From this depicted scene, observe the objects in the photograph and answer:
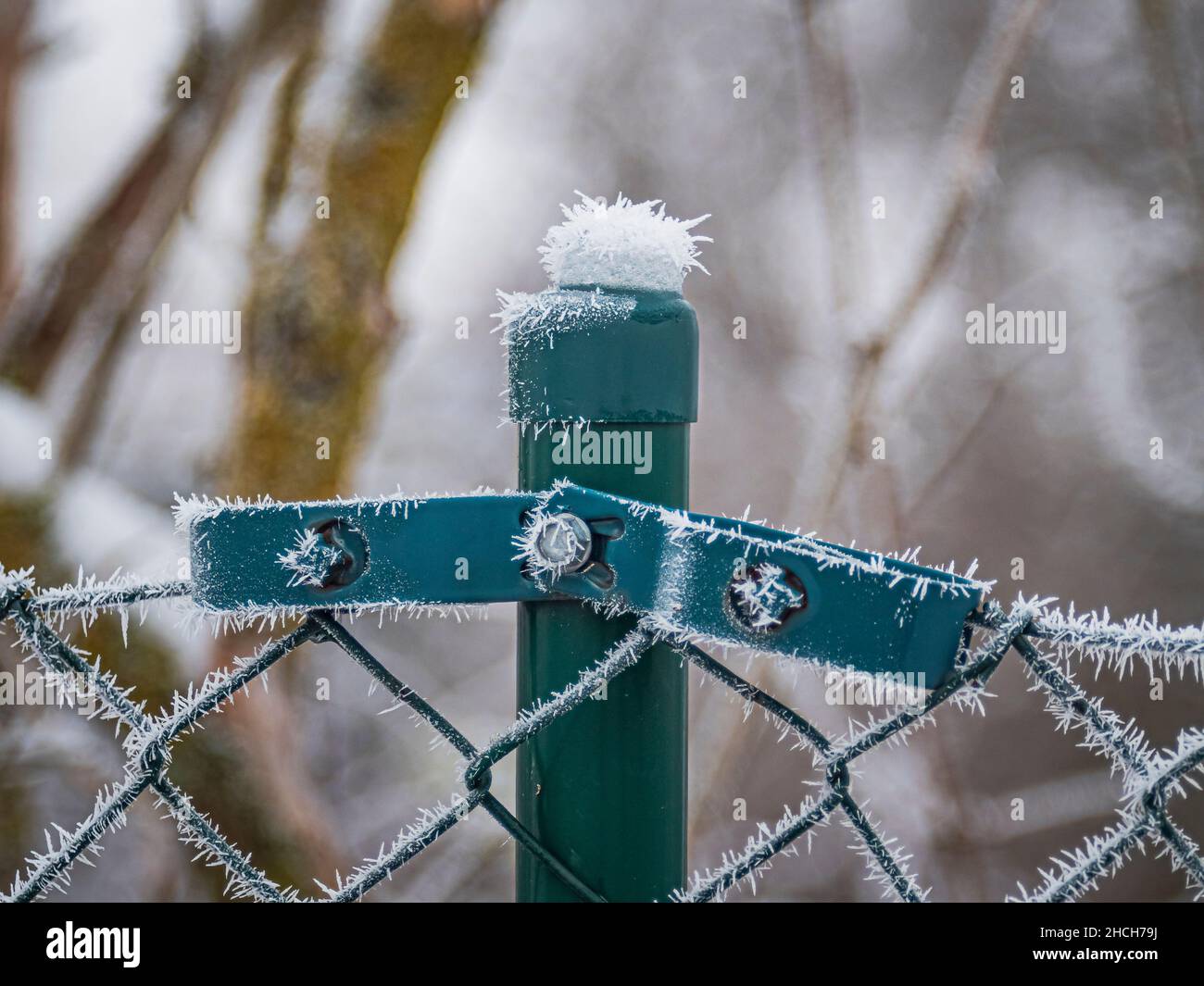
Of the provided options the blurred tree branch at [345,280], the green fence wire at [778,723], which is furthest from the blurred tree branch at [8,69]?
the green fence wire at [778,723]

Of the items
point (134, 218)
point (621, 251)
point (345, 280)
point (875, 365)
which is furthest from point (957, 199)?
point (621, 251)

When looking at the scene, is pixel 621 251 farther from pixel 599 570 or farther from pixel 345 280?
pixel 345 280

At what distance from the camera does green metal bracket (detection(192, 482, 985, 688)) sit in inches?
16.6

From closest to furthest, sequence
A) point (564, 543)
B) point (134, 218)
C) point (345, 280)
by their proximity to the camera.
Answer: point (564, 543) → point (345, 280) → point (134, 218)

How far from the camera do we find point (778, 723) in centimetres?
50

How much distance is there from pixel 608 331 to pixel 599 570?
0.38ft

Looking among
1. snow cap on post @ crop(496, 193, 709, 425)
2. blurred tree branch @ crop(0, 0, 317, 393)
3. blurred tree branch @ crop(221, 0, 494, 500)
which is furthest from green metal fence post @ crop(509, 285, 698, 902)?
blurred tree branch @ crop(0, 0, 317, 393)

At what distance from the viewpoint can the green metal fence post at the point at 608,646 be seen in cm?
50

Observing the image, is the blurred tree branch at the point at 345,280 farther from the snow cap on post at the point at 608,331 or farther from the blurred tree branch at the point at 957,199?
the snow cap on post at the point at 608,331

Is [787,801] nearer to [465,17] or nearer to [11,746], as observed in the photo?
[11,746]

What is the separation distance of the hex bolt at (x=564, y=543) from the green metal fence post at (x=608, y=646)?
1.1 inches

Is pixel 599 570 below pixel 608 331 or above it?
below

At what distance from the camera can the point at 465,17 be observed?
219 cm

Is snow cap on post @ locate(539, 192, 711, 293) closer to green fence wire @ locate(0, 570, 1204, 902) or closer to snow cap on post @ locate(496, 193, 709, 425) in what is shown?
snow cap on post @ locate(496, 193, 709, 425)
